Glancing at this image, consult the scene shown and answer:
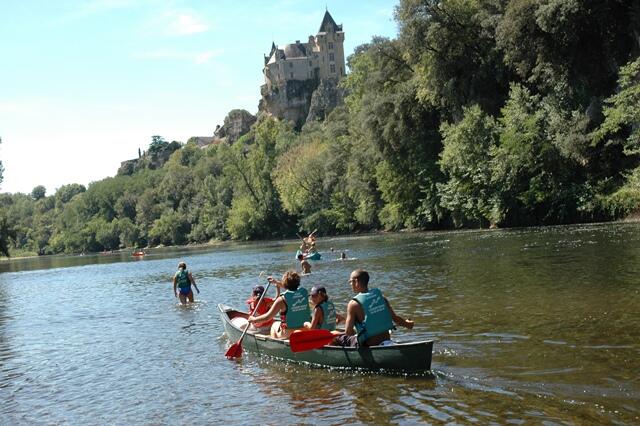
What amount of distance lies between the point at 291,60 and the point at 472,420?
156245 mm

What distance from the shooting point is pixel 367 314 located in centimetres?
1107

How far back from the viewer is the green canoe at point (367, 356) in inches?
421

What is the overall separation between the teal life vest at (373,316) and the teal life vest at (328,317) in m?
1.67

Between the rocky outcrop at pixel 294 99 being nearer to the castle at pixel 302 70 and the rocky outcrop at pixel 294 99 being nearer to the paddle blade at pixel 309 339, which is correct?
the castle at pixel 302 70

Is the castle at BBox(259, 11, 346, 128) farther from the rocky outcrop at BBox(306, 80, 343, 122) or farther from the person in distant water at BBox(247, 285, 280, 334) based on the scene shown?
the person in distant water at BBox(247, 285, 280, 334)

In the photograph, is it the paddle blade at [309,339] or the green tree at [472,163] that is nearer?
the paddle blade at [309,339]

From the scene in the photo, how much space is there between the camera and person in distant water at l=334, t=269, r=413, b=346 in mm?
11031

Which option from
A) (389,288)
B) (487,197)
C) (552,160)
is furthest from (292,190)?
(389,288)

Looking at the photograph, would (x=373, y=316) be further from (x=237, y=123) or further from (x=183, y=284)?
(x=237, y=123)

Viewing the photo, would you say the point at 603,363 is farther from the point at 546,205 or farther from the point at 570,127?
the point at 546,205

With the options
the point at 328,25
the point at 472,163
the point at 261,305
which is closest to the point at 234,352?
the point at 261,305

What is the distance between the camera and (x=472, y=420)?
27.8ft

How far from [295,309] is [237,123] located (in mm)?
168603

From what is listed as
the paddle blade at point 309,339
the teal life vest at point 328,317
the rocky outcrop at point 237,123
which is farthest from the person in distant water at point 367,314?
the rocky outcrop at point 237,123
